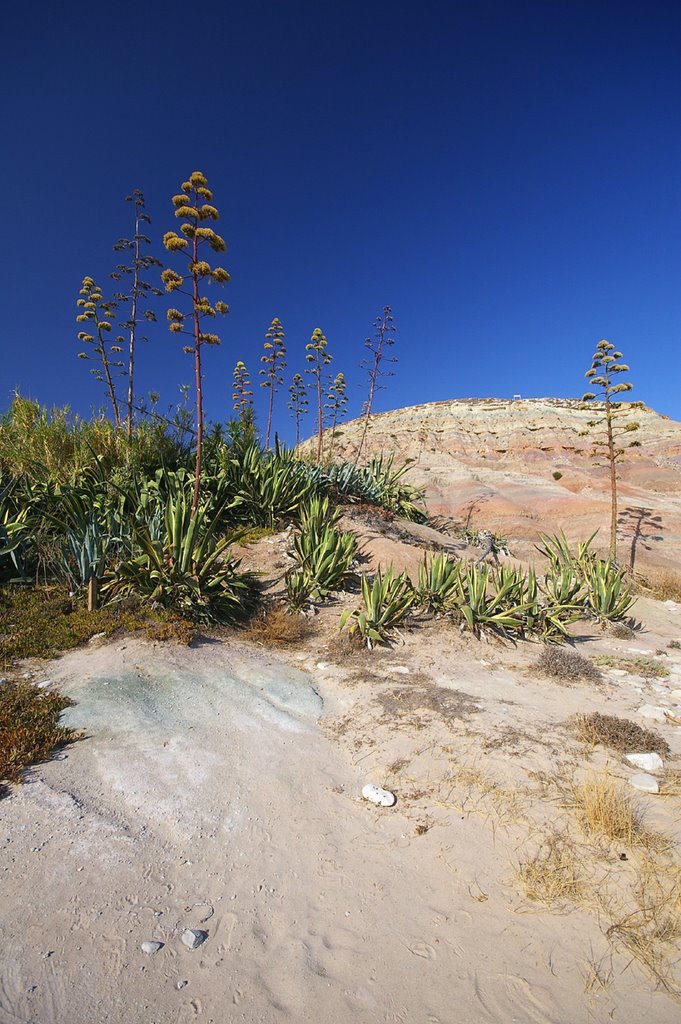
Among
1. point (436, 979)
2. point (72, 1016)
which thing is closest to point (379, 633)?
point (436, 979)

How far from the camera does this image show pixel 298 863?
2545mm

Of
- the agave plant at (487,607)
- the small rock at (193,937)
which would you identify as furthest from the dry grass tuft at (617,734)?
Result: the small rock at (193,937)

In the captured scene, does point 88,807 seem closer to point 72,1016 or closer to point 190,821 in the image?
point 190,821

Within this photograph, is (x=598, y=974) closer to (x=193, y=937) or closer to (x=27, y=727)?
(x=193, y=937)

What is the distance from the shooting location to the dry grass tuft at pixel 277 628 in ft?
19.0

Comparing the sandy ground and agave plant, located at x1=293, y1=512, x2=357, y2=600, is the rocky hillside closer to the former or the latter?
agave plant, located at x1=293, y1=512, x2=357, y2=600

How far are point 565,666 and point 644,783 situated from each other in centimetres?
229

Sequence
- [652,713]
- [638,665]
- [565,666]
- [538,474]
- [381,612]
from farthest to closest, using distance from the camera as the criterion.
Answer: [538,474] → [381,612] → [638,665] → [565,666] → [652,713]

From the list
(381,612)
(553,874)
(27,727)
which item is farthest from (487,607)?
(27,727)

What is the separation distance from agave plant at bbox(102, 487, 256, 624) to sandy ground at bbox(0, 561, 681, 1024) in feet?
4.21

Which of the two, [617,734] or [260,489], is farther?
[260,489]

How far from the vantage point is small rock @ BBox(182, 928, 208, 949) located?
201 centimetres

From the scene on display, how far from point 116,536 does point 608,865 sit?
243 inches

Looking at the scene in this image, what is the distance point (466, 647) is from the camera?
6.04 m
